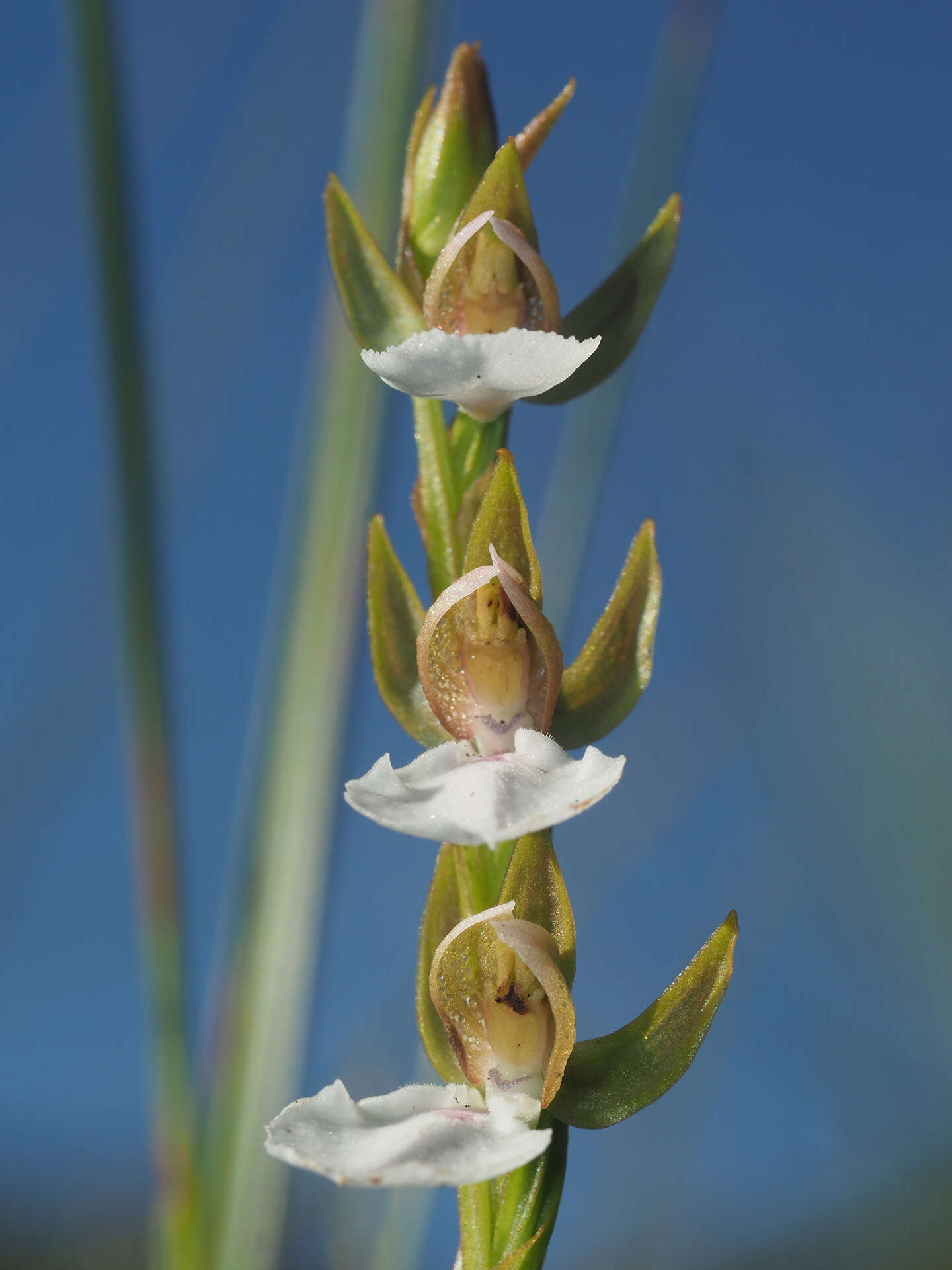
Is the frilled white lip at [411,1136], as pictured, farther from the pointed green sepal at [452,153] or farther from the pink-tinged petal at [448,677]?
the pointed green sepal at [452,153]

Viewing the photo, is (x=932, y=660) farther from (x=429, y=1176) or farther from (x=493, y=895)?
(x=429, y=1176)

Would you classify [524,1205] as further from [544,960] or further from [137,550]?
[137,550]

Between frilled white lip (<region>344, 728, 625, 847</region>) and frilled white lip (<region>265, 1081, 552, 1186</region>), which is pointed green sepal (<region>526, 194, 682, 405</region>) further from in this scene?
frilled white lip (<region>265, 1081, 552, 1186</region>)

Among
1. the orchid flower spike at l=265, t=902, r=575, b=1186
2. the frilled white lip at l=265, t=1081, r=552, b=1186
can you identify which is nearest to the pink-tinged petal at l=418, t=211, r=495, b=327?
the orchid flower spike at l=265, t=902, r=575, b=1186

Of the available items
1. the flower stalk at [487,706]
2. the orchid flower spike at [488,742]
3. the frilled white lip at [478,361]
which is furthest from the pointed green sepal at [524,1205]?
the frilled white lip at [478,361]

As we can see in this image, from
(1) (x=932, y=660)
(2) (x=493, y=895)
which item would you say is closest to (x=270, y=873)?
(2) (x=493, y=895)
